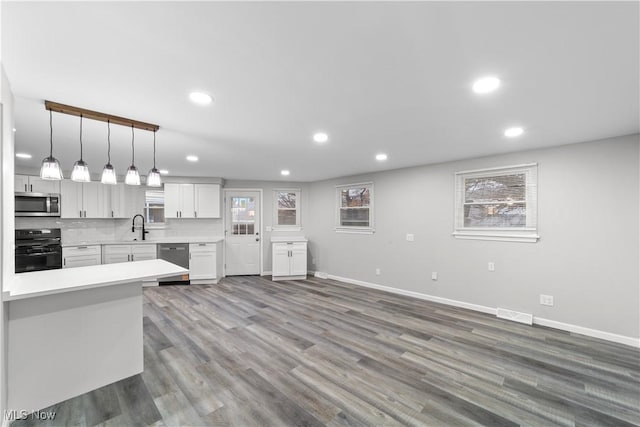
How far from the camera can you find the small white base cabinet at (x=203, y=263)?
5.51 meters

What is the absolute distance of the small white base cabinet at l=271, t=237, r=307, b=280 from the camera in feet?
19.3

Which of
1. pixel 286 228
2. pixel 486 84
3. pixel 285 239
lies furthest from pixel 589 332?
pixel 286 228

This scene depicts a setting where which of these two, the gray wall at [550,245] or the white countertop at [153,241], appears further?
the white countertop at [153,241]

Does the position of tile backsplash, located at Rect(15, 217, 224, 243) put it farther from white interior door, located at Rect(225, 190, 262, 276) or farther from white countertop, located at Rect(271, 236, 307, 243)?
white countertop, located at Rect(271, 236, 307, 243)

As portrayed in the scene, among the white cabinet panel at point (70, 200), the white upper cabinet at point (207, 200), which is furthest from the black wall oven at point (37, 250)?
the white upper cabinet at point (207, 200)

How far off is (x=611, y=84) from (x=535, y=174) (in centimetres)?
201

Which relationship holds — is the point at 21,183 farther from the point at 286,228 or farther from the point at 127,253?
the point at 286,228

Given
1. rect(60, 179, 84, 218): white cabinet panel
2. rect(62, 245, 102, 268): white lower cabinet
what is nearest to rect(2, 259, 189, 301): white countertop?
rect(62, 245, 102, 268): white lower cabinet

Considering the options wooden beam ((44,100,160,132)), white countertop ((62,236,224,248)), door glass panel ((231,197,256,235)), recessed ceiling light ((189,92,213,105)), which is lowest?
white countertop ((62,236,224,248))

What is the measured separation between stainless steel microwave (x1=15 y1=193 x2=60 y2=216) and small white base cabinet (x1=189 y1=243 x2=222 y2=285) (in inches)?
93.3

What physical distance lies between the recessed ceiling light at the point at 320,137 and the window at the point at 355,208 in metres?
2.56

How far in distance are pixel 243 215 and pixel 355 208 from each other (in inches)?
109

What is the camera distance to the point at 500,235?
3.75 meters

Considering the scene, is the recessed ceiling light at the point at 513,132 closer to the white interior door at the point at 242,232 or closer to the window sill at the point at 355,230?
the window sill at the point at 355,230
